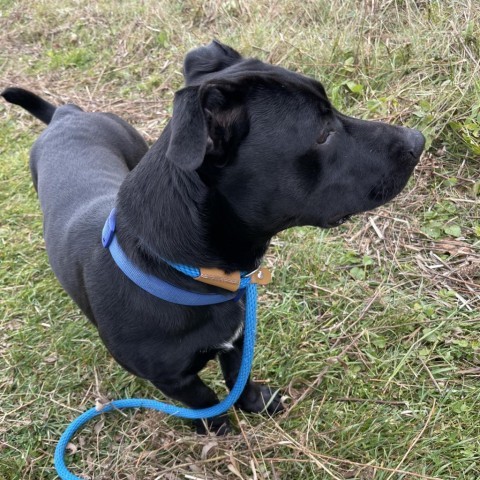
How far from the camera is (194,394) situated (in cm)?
233

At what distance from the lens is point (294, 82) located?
6.20ft

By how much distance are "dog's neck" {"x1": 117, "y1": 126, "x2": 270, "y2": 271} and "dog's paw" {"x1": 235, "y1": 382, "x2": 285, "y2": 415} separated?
914 millimetres

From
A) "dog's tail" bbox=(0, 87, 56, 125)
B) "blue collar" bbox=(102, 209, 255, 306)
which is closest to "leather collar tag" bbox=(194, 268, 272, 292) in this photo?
"blue collar" bbox=(102, 209, 255, 306)

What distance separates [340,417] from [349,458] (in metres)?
0.20

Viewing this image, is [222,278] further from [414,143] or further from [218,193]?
[414,143]

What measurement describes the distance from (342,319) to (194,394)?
3.34ft

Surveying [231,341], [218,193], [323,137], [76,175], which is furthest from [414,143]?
[76,175]

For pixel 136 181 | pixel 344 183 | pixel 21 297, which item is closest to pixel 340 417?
pixel 344 183

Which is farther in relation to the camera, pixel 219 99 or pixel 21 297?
pixel 21 297

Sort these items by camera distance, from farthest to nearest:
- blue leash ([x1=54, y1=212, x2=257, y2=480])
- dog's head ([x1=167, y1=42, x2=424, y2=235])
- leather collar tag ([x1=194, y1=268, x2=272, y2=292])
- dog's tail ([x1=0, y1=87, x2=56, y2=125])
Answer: dog's tail ([x1=0, y1=87, x2=56, y2=125]) → blue leash ([x1=54, y1=212, x2=257, y2=480]) → leather collar tag ([x1=194, y1=268, x2=272, y2=292]) → dog's head ([x1=167, y1=42, x2=424, y2=235])

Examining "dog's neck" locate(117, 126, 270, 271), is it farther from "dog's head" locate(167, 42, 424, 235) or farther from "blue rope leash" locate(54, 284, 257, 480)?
"blue rope leash" locate(54, 284, 257, 480)

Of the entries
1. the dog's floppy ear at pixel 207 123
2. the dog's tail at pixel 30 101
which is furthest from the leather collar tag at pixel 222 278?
the dog's tail at pixel 30 101

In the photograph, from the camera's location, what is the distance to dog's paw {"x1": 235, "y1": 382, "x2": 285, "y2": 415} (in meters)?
2.63

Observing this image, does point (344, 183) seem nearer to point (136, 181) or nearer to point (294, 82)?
point (294, 82)
